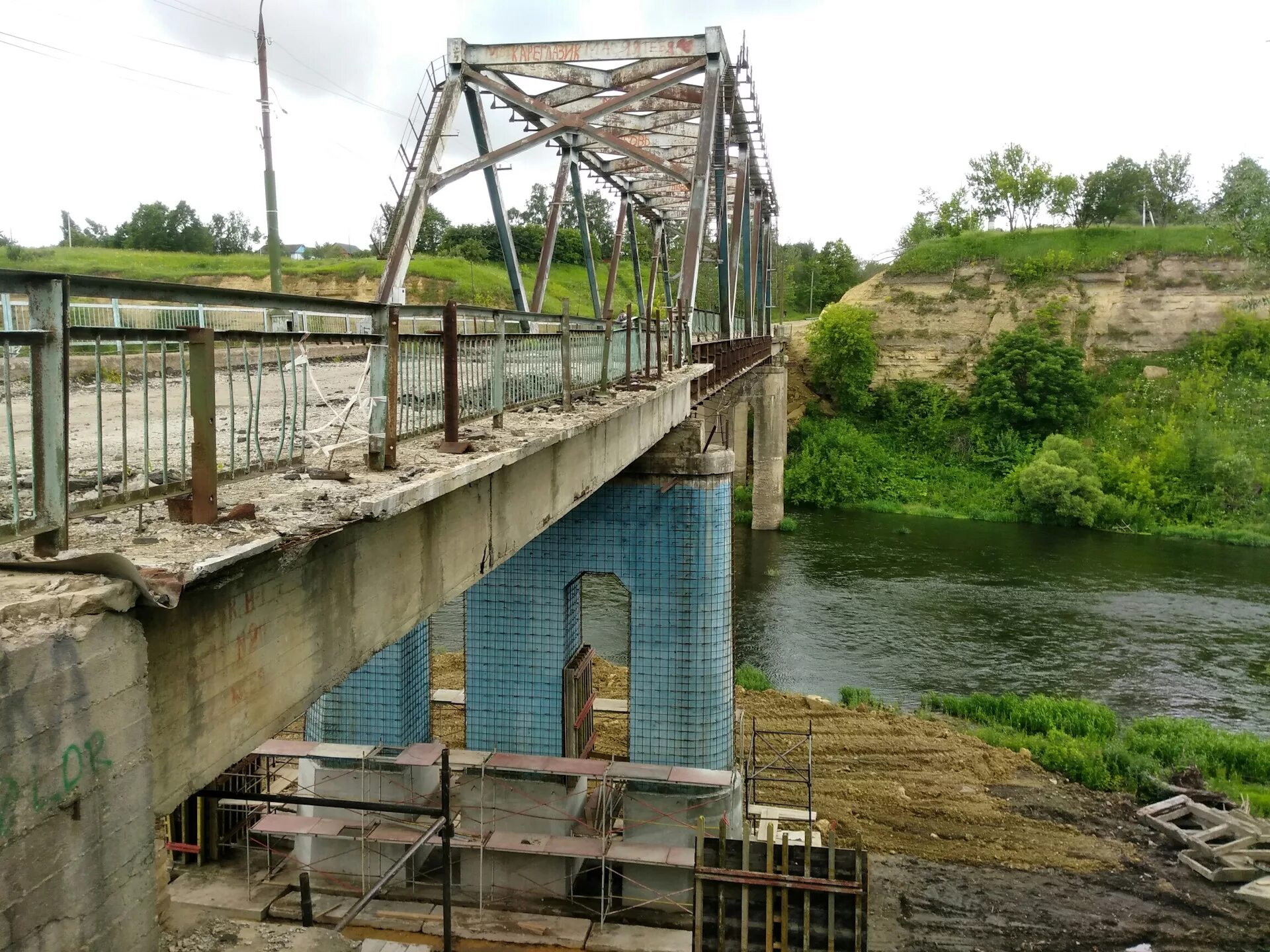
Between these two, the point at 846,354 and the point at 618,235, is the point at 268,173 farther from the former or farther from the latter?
the point at 846,354

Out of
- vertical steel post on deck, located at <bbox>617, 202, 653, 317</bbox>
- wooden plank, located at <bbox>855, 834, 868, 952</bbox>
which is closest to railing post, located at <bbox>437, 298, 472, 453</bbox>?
wooden plank, located at <bbox>855, 834, 868, 952</bbox>

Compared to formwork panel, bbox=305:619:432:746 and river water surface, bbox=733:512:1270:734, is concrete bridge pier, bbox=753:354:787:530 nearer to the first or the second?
river water surface, bbox=733:512:1270:734

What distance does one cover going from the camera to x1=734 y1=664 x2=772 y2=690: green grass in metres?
19.8

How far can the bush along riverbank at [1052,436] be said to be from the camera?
38.3 m

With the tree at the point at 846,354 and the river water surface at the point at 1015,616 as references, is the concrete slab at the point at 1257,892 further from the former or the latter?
the tree at the point at 846,354

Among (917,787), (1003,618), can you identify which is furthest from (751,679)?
(1003,618)

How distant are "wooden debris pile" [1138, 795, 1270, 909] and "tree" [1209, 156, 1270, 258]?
1365cm

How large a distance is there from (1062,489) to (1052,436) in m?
4.97

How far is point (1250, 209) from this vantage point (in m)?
22.5

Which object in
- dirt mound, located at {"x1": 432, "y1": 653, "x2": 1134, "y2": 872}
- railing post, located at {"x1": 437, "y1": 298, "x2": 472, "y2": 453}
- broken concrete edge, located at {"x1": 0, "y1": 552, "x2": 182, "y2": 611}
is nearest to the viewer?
broken concrete edge, located at {"x1": 0, "y1": 552, "x2": 182, "y2": 611}

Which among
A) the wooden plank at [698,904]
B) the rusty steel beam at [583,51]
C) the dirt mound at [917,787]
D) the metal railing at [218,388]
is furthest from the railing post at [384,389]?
the rusty steel beam at [583,51]

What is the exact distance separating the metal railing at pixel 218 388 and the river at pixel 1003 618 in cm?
1311

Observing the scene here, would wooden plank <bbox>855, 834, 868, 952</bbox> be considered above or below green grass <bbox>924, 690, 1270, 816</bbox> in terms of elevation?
above

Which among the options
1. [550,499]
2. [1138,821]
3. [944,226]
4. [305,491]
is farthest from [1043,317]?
[305,491]
